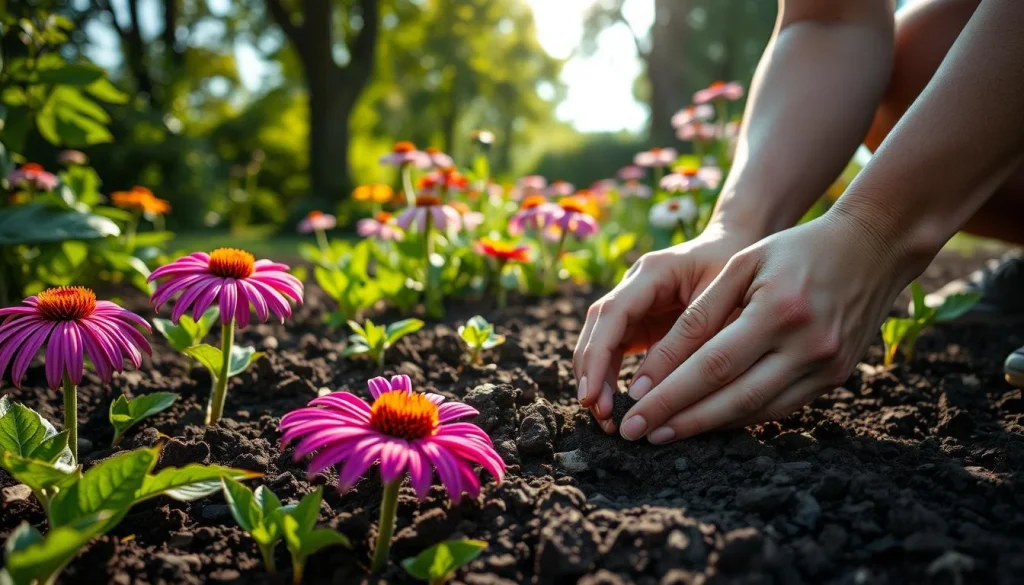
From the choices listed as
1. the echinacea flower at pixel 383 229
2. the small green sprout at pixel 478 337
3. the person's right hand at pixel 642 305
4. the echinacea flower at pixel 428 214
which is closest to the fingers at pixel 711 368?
the person's right hand at pixel 642 305

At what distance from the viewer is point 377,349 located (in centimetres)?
196

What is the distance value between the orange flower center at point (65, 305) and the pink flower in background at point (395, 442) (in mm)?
541

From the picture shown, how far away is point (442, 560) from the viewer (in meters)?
0.98

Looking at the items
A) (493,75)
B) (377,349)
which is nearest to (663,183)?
(377,349)

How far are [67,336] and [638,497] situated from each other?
1.08 metres

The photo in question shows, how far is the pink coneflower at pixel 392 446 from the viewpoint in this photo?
968 mm

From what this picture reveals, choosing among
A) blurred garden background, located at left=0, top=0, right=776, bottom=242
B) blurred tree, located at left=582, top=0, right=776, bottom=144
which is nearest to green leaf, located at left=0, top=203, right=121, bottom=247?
blurred garden background, located at left=0, top=0, right=776, bottom=242

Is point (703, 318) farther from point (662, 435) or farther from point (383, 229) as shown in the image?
point (383, 229)

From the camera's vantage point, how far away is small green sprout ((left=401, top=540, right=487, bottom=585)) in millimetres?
980

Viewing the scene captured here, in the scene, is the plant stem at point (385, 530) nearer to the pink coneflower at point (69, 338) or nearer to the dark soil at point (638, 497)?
the dark soil at point (638, 497)

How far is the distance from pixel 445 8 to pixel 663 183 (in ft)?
55.1

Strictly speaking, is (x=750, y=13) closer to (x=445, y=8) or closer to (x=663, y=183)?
(x=445, y=8)

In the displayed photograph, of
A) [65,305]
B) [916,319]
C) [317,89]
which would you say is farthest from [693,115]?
[317,89]

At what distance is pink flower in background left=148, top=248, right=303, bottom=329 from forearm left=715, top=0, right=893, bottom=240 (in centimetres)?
106
